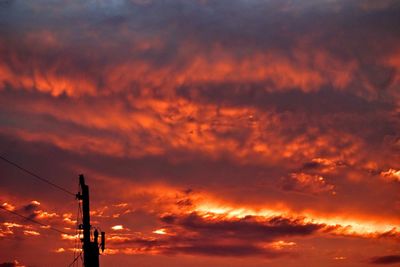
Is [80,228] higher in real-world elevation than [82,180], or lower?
lower

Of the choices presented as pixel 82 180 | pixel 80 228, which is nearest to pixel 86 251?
pixel 80 228

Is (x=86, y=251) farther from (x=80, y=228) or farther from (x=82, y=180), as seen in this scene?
(x=82, y=180)

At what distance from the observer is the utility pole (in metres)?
42.0

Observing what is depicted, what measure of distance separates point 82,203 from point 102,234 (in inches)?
112

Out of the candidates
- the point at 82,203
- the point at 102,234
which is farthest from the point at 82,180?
the point at 102,234

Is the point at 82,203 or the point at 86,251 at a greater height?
the point at 82,203

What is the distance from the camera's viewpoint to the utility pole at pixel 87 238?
42.0 meters

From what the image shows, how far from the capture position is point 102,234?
1703 inches

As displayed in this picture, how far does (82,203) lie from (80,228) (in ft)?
6.18

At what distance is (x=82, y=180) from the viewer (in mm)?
43312

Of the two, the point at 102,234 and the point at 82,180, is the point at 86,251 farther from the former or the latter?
the point at 82,180

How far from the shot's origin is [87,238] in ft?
138

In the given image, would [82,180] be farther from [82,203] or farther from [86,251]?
[86,251]
